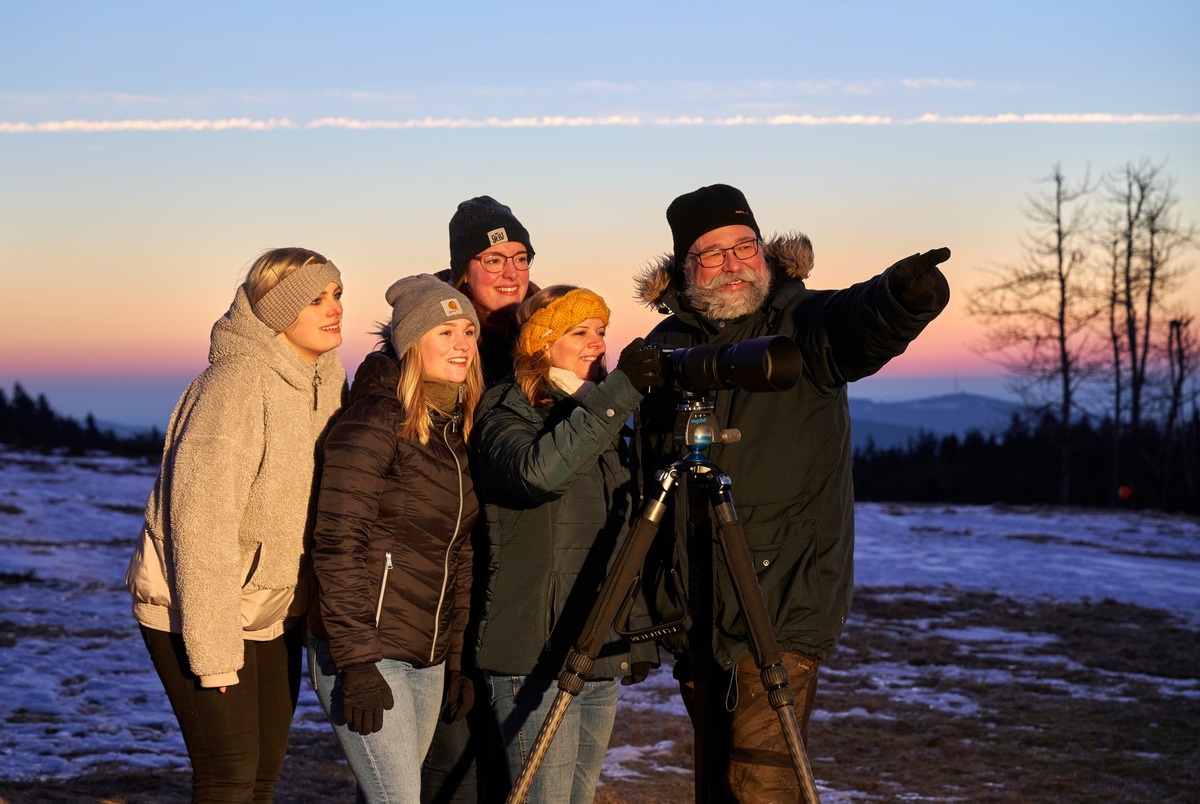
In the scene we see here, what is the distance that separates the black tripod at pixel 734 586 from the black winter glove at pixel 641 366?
100 mm

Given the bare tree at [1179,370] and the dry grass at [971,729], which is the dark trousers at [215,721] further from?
the bare tree at [1179,370]

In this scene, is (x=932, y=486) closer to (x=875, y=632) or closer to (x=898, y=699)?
(x=875, y=632)

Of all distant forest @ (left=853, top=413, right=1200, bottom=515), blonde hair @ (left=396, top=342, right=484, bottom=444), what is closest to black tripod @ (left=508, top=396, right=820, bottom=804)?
blonde hair @ (left=396, top=342, right=484, bottom=444)

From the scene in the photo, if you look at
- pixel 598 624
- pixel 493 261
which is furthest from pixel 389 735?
pixel 493 261

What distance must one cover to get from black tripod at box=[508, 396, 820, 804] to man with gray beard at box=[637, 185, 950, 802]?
373 millimetres

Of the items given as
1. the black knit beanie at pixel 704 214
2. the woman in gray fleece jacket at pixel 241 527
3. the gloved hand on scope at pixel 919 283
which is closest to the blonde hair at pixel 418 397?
the woman in gray fleece jacket at pixel 241 527

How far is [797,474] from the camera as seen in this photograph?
3.05 meters

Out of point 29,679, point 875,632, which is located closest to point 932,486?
point 875,632

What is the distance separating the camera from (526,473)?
2.73 meters

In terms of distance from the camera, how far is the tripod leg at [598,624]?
2.58 m

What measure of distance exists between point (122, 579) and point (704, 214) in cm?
849

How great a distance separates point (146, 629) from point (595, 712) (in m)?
1.16

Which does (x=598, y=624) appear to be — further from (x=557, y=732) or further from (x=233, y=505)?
(x=233, y=505)

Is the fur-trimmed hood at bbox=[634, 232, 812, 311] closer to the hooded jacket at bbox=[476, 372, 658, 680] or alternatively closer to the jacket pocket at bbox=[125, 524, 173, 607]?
the hooded jacket at bbox=[476, 372, 658, 680]
